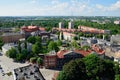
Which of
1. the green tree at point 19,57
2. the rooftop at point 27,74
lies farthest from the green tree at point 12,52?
the rooftop at point 27,74

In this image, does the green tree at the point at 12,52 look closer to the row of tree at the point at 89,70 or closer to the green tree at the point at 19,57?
the green tree at the point at 19,57

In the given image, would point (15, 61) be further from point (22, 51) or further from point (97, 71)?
point (97, 71)

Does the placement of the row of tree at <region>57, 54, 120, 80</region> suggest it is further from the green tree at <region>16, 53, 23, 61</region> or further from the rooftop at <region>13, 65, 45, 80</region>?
the green tree at <region>16, 53, 23, 61</region>

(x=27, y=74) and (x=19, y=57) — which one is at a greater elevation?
(x=27, y=74)

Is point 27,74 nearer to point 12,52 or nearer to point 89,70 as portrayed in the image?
point 89,70

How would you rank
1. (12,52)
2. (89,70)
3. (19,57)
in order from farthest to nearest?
1. (12,52)
2. (19,57)
3. (89,70)

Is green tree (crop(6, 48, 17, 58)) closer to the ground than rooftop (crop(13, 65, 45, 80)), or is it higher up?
closer to the ground

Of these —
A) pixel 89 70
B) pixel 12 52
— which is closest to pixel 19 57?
pixel 12 52

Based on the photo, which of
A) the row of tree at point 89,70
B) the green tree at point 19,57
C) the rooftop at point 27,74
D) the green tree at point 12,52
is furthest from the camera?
the green tree at point 12,52

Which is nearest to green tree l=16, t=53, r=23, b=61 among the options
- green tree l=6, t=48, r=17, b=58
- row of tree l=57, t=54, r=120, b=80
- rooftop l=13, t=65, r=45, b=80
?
green tree l=6, t=48, r=17, b=58

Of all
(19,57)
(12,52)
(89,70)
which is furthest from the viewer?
(12,52)

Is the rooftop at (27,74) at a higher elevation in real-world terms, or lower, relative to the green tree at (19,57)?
higher
